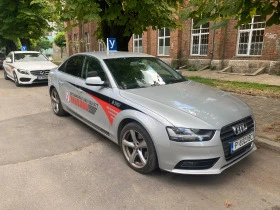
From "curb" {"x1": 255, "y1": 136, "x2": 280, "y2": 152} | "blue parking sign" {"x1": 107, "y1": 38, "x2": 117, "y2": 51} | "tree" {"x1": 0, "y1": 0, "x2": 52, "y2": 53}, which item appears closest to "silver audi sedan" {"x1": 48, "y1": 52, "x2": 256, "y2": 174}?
"curb" {"x1": 255, "y1": 136, "x2": 280, "y2": 152}

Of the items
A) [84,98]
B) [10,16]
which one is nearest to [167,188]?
[84,98]

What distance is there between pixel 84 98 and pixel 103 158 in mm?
1242

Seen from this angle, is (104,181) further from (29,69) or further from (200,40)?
(200,40)

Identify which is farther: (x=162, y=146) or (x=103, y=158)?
(x=103, y=158)

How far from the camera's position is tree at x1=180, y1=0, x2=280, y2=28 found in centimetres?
359

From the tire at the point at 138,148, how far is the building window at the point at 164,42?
1546 cm

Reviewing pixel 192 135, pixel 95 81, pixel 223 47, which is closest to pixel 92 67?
pixel 95 81

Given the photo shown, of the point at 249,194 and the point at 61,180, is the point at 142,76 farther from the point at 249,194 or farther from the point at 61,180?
the point at 249,194

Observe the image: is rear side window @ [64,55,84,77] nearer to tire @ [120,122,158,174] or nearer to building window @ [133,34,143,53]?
tire @ [120,122,158,174]

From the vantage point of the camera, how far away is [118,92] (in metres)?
3.71

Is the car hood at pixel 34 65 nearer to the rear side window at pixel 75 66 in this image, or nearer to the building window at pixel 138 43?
the rear side window at pixel 75 66

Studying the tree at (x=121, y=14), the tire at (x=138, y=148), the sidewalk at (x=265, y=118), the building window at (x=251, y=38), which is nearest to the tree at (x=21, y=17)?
the tree at (x=121, y=14)

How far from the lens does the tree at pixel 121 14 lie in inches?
255

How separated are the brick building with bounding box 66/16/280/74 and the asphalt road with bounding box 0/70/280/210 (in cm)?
653
